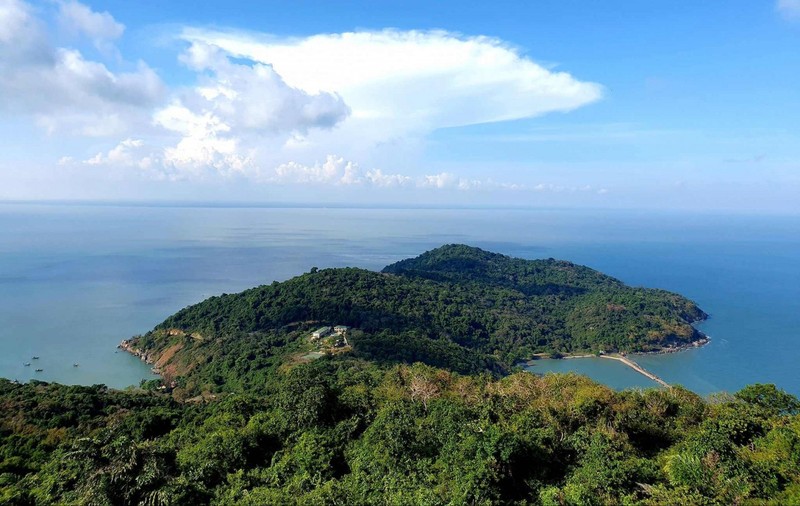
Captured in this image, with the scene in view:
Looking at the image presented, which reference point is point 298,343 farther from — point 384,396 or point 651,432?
point 651,432

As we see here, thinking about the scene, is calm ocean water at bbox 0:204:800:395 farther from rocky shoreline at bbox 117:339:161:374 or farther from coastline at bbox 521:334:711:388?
coastline at bbox 521:334:711:388

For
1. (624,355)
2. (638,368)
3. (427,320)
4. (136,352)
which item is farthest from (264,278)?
(638,368)

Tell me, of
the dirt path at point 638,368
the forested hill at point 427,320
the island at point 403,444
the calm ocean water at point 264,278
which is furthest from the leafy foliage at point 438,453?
the calm ocean water at point 264,278

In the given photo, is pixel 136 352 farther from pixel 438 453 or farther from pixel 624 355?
pixel 624 355

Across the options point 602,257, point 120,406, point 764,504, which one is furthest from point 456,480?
point 602,257

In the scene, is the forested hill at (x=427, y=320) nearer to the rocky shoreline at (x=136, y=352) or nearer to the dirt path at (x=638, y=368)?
the rocky shoreline at (x=136, y=352)
